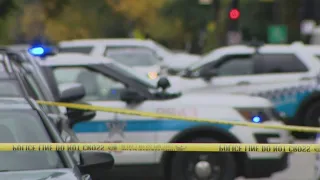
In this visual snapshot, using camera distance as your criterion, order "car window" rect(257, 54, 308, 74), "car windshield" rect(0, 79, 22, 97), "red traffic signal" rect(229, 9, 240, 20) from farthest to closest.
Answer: "red traffic signal" rect(229, 9, 240, 20)
"car window" rect(257, 54, 308, 74)
"car windshield" rect(0, 79, 22, 97)

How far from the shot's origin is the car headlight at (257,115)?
31.8 ft

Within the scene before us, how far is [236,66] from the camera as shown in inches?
617

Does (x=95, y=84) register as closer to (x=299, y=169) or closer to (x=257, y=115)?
(x=257, y=115)

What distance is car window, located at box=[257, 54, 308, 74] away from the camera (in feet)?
50.6

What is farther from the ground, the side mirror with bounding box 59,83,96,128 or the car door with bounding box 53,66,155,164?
the side mirror with bounding box 59,83,96,128

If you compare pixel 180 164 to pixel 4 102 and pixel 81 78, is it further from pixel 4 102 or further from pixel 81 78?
pixel 4 102

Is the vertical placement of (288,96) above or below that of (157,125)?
above

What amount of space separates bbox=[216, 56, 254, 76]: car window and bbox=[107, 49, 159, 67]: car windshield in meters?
5.03

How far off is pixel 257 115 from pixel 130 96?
1.47m

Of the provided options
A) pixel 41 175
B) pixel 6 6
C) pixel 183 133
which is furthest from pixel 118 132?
pixel 6 6

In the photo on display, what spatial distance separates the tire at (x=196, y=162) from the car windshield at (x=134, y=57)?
11.1 m

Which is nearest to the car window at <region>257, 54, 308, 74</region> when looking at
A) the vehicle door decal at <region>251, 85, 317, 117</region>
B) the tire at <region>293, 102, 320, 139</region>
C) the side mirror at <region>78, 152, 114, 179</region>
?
the vehicle door decal at <region>251, 85, 317, 117</region>

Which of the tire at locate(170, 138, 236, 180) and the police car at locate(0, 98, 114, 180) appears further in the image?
the tire at locate(170, 138, 236, 180)

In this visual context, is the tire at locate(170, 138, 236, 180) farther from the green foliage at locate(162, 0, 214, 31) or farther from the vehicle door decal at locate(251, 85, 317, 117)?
the green foliage at locate(162, 0, 214, 31)
